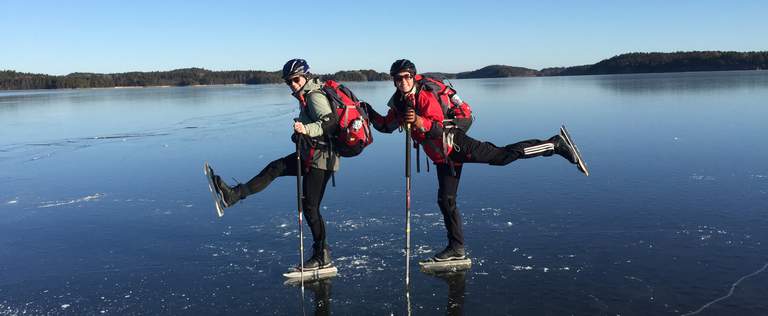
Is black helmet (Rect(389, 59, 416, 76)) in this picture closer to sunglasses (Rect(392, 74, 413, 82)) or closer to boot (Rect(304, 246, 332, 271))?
sunglasses (Rect(392, 74, 413, 82))

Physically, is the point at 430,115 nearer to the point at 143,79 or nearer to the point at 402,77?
the point at 402,77

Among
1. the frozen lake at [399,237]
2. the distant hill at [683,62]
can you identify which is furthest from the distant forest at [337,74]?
the frozen lake at [399,237]

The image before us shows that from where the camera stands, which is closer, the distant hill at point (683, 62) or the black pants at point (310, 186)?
the black pants at point (310, 186)

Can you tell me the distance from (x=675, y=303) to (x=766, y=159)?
24.3ft

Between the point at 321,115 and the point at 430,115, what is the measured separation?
3.46 ft

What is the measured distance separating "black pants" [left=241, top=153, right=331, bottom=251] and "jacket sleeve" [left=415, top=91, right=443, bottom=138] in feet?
3.55

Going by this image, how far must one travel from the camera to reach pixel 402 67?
17.9ft

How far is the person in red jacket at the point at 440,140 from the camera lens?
5.54 meters

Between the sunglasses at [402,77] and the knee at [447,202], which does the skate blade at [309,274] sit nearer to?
the knee at [447,202]

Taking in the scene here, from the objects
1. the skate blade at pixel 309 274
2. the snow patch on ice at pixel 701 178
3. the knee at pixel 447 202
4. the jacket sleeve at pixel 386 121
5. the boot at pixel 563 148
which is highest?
the jacket sleeve at pixel 386 121

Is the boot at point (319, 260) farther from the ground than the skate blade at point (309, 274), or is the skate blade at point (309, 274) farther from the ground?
the boot at point (319, 260)

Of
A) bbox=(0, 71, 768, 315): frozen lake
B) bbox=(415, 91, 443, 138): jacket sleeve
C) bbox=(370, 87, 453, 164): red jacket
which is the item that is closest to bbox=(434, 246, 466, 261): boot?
bbox=(0, 71, 768, 315): frozen lake

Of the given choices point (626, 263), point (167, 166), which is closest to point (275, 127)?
point (167, 166)

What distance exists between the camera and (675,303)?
4648 mm
